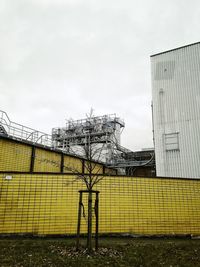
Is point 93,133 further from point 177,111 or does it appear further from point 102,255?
point 102,255

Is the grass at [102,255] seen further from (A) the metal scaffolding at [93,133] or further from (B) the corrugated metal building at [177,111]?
(A) the metal scaffolding at [93,133]

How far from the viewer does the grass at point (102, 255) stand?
4375mm

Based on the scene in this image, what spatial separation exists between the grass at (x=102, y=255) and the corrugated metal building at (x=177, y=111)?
8.15 meters

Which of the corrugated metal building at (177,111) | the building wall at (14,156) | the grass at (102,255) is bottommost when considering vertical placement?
the grass at (102,255)

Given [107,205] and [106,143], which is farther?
[106,143]

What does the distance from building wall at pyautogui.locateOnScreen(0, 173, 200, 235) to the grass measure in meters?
1.21

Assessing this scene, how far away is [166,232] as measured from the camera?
7441 millimetres

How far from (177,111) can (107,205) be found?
9.35m

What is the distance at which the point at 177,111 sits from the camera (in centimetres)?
1428

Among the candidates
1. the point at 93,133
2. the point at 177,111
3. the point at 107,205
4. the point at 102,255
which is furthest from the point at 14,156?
the point at 93,133

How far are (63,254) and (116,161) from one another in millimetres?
18856

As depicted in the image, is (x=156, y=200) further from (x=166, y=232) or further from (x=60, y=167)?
(x=60, y=167)

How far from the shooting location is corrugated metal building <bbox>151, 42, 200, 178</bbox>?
13477 millimetres

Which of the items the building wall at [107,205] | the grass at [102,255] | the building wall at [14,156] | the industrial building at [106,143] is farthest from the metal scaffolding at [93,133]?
the grass at [102,255]
